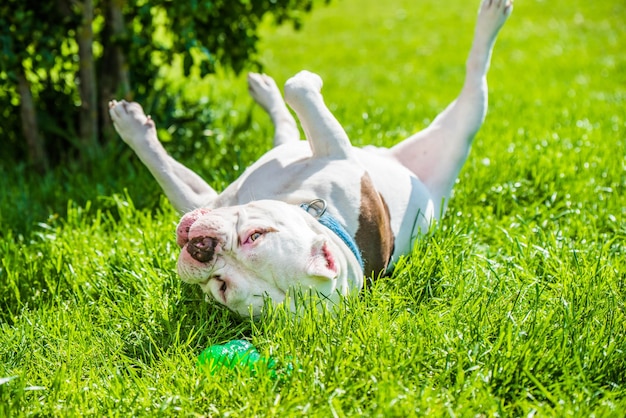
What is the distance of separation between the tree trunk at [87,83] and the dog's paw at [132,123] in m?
1.13

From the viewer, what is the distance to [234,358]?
8.78 feet

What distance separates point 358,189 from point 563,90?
4760 millimetres

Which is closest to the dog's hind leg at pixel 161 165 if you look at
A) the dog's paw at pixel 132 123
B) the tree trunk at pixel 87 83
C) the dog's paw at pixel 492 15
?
the dog's paw at pixel 132 123

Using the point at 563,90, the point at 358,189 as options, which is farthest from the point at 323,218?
the point at 563,90

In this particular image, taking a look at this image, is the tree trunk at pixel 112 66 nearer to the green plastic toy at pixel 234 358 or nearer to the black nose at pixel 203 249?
the black nose at pixel 203 249

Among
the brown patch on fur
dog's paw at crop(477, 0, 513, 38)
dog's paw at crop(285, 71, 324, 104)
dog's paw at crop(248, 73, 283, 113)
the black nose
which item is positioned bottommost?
the brown patch on fur

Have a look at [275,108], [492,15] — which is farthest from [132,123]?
[492,15]

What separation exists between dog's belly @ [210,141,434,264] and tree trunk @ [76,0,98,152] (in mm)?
1830

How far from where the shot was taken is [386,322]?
9.42 ft

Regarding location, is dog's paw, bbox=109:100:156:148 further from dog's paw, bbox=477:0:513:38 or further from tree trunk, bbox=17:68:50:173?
dog's paw, bbox=477:0:513:38

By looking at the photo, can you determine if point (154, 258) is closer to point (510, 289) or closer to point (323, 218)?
point (323, 218)

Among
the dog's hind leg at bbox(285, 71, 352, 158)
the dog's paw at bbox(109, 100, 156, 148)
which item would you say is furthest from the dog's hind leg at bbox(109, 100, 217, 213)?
the dog's hind leg at bbox(285, 71, 352, 158)

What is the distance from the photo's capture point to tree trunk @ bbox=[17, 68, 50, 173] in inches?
195

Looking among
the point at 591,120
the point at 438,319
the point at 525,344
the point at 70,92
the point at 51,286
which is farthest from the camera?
the point at 591,120
